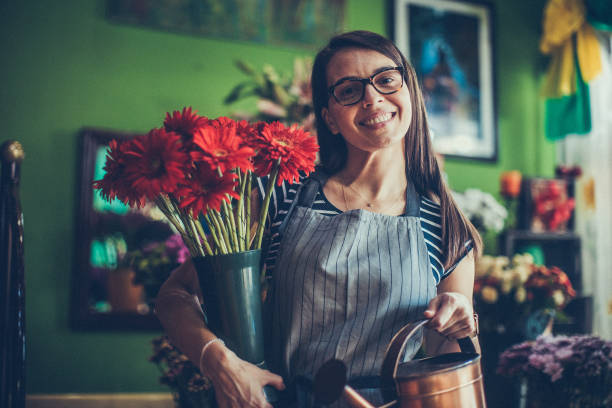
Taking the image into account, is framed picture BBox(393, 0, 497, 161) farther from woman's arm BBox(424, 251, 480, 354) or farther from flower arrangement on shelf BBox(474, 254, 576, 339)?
woman's arm BBox(424, 251, 480, 354)

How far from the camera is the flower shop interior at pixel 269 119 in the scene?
2416mm

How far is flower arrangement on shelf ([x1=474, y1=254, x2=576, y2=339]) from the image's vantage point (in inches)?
94.0

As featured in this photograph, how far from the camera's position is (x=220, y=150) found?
0.80 meters

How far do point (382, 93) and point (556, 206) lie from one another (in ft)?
8.97

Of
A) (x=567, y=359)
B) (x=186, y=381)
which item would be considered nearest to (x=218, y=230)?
(x=186, y=381)

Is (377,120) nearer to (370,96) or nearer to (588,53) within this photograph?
(370,96)

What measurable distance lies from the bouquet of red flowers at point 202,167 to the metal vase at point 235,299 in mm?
26

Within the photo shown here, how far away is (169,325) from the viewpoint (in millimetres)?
999

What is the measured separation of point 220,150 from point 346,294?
1.31 feet

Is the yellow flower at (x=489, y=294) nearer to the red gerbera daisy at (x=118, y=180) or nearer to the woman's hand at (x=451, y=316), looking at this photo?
the woman's hand at (x=451, y=316)

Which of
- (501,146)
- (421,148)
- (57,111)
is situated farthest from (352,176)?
(501,146)

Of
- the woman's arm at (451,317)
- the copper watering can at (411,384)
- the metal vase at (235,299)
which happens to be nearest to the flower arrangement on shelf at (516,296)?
the woman's arm at (451,317)

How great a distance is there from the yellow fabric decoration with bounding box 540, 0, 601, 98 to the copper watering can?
307 centimetres

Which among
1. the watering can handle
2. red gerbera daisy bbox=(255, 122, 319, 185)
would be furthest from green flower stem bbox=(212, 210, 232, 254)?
the watering can handle
